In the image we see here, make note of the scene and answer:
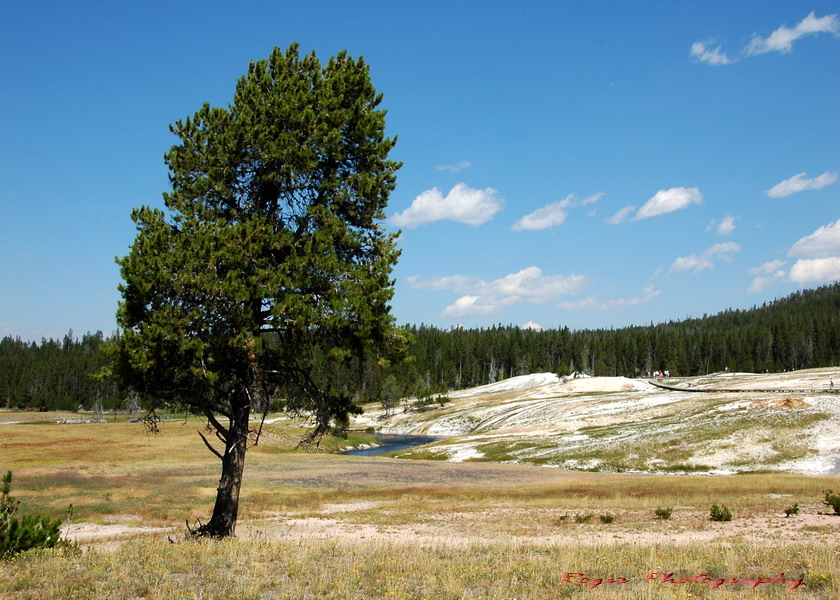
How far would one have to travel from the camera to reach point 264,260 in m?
15.9

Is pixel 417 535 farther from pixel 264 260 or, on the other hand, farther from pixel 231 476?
pixel 264 260

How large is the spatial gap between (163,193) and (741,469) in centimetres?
5254

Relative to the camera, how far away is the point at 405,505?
103 ft

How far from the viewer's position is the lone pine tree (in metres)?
15.2

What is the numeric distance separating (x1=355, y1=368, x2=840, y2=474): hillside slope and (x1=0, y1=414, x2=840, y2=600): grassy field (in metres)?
11.7

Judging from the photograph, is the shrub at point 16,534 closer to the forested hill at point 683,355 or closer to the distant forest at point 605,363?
the distant forest at point 605,363

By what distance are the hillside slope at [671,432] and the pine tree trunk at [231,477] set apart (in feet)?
150

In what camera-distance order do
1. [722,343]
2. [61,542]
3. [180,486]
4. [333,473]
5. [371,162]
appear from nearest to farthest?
[61,542]
[371,162]
[180,486]
[333,473]
[722,343]

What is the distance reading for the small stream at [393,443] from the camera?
283 feet

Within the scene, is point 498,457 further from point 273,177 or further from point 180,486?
point 273,177

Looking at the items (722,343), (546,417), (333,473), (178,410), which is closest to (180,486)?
(333,473)

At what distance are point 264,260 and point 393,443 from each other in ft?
285

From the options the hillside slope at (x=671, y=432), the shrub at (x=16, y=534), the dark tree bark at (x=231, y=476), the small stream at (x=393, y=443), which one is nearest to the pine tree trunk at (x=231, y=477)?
the dark tree bark at (x=231, y=476)

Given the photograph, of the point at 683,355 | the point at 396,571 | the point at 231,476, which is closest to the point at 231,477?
the point at 231,476
